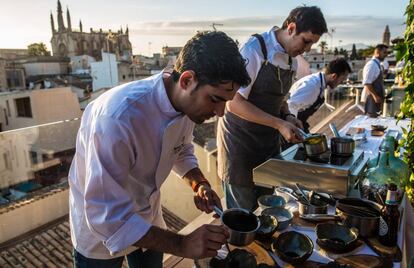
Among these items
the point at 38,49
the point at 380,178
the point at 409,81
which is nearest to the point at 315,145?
the point at 380,178

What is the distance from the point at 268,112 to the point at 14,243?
23.4 feet

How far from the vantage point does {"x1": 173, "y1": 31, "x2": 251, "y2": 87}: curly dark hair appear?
110 centimetres

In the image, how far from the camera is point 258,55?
2.25 meters

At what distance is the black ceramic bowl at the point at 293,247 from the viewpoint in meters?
1.28

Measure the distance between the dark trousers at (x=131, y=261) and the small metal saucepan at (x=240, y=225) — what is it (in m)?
0.51

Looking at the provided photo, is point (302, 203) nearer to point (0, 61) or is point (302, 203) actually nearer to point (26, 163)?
point (26, 163)

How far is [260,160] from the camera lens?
8.02ft

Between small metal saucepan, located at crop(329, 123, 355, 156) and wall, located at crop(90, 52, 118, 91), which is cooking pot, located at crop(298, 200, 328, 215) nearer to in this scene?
small metal saucepan, located at crop(329, 123, 355, 156)

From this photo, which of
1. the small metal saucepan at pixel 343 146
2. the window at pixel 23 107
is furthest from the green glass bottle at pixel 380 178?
the window at pixel 23 107

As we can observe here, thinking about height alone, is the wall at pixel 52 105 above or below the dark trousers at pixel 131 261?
below

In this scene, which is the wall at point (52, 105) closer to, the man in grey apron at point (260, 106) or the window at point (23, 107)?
the window at point (23, 107)

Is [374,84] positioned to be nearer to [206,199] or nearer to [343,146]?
[343,146]

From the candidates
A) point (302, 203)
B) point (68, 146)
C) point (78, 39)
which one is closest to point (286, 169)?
point (302, 203)

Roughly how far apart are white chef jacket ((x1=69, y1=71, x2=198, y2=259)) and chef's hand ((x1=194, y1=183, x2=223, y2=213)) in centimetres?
21
